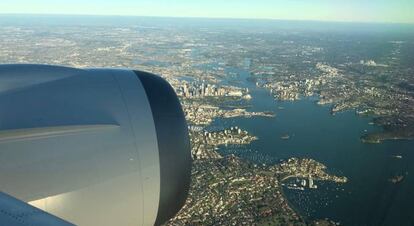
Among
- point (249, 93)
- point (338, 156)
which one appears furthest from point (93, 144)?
point (249, 93)

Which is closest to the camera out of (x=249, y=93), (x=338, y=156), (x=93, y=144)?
(x=93, y=144)

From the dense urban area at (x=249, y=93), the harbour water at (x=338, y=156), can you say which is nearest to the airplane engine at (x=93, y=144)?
the dense urban area at (x=249, y=93)

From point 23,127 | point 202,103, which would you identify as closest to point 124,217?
point 23,127

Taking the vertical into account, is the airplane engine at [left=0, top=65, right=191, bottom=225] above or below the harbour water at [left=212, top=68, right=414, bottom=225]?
above

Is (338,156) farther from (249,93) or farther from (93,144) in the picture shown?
(93,144)

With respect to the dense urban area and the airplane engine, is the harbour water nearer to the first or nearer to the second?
the dense urban area

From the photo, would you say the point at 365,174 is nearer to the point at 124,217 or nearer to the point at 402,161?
the point at 402,161

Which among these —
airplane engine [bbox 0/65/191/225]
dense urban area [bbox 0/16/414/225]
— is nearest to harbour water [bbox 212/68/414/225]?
dense urban area [bbox 0/16/414/225]
